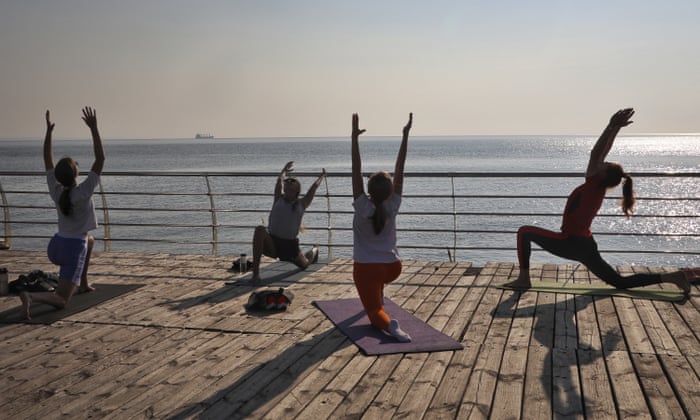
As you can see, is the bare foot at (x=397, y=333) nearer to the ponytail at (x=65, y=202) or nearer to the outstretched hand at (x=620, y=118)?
the outstretched hand at (x=620, y=118)

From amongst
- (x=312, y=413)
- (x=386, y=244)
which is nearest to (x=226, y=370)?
(x=312, y=413)

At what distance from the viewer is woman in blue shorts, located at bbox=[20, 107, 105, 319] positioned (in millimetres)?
5914

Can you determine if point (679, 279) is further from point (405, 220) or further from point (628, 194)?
point (405, 220)

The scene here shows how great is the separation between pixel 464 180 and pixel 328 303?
43.4 metres

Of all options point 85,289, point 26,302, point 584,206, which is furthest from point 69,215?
point 584,206

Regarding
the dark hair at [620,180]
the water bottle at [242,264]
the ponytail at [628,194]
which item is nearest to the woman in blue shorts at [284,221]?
the water bottle at [242,264]

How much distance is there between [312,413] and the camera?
144 inches

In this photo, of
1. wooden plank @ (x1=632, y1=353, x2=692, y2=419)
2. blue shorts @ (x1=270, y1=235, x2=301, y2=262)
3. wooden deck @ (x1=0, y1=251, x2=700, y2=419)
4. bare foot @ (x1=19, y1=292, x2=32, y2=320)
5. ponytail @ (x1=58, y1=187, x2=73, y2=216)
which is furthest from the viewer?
blue shorts @ (x1=270, y1=235, x2=301, y2=262)

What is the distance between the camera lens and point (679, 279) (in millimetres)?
6316

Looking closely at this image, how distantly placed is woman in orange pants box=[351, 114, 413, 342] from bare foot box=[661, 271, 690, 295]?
280 centimetres

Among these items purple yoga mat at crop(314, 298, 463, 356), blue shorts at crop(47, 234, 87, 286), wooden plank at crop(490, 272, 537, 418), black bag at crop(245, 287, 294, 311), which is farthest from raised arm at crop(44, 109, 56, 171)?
wooden plank at crop(490, 272, 537, 418)

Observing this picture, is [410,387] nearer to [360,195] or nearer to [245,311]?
[360,195]

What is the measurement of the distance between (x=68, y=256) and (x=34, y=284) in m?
1.08

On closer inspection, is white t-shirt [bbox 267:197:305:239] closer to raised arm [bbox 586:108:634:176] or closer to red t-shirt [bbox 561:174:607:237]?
red t-shirt [bbox 561:174:607:237]
